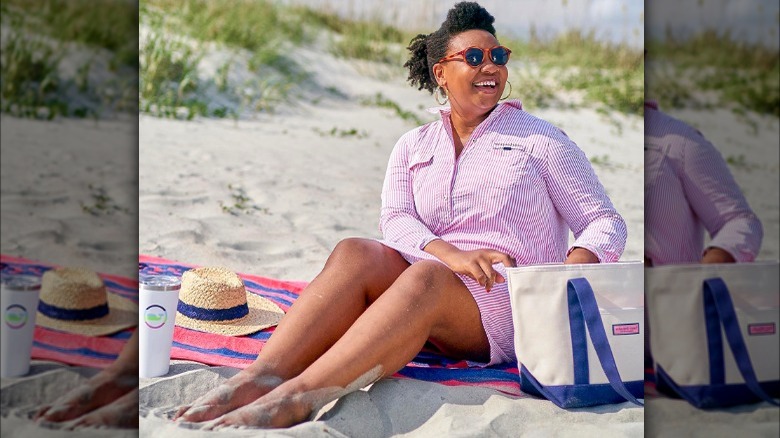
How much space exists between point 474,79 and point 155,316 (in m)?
1.12

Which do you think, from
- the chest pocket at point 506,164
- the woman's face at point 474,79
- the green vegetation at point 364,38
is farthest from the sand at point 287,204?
the woman's face at point 474,79

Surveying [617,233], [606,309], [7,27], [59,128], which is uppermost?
[7,27]

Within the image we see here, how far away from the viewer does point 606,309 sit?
2365 mm

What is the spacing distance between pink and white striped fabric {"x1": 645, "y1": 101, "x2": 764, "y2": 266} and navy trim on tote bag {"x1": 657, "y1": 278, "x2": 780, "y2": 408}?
7 centimetres

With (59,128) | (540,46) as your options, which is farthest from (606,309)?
(540,46)

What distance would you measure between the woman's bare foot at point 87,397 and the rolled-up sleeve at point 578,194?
52.6 inches

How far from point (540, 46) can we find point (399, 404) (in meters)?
10.1

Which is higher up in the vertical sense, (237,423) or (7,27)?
(7,27)

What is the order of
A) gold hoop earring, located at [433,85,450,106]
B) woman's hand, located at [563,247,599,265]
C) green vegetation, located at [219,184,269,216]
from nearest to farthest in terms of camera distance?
1. woman's hand, located at [563,247,599,265]
2. gold hoop earring, located at [433,85,450,106]
3. green vegetation, located at [219,184,269,216]

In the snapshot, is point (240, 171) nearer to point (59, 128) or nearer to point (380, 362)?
point (380, 362)

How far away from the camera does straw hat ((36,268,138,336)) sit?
1.65 m

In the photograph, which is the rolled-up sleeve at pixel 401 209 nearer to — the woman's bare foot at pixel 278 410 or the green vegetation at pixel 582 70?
the woman's bare foot at pixel 278 410

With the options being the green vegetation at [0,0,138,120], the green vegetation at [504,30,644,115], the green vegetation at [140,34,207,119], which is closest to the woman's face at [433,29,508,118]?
the green vegetation at [0,0,138,120]

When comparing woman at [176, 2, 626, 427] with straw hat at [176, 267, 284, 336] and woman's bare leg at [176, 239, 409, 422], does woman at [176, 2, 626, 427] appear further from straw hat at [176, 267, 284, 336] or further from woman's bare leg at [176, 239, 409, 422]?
straw hat at [176, 267, 284, 336]
